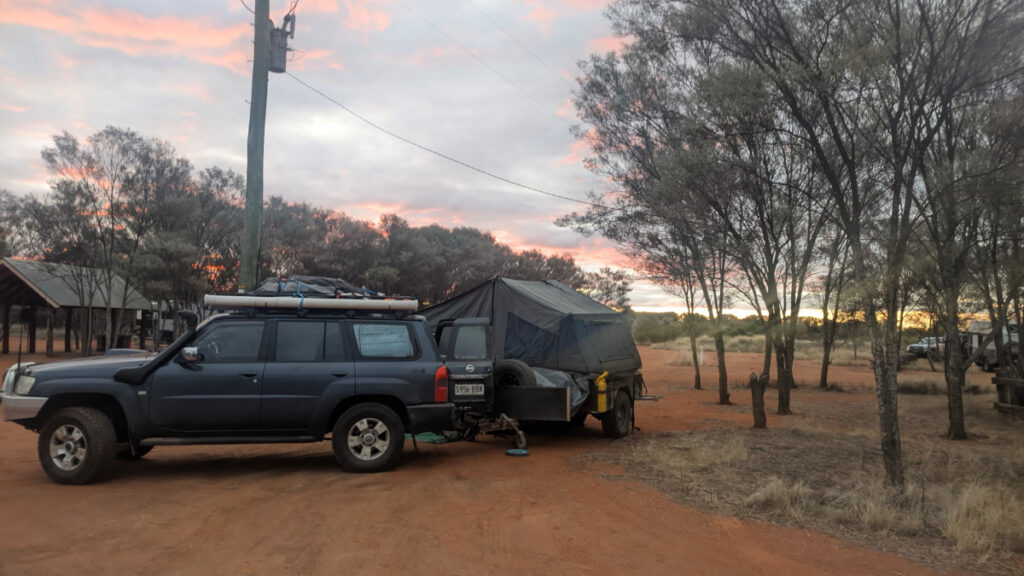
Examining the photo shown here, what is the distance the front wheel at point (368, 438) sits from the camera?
8.01m

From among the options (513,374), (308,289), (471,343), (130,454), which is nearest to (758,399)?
(513,374)

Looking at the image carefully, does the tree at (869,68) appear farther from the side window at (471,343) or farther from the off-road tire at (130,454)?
the off-road tire at (130,454)

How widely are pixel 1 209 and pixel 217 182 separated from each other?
1850 cm

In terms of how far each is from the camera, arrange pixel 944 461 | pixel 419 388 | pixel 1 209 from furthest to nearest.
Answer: pixel 1 209, pixel 944 461, pixel 419 388

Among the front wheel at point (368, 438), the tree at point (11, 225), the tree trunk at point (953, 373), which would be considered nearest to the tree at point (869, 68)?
the tree trunk at point (953, 373)

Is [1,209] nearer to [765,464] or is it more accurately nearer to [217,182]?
[217,182]

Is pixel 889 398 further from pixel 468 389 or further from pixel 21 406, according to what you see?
pixel 21 406

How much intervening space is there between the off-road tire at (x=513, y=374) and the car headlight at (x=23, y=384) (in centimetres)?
586

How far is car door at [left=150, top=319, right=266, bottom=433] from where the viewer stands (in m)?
7.62

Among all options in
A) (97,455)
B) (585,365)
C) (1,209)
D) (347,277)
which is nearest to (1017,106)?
(585,365)

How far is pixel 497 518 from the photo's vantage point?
20.4 feet

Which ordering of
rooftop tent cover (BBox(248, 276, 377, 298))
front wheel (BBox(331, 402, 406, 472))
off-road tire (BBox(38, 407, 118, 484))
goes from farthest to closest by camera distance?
rooftop tent cover (BBox(248, 276, 377, 298)) < front wheel (BBox(331, 402, 406, 472)) < off-road tire (BBox(38, 407, 118, 484))

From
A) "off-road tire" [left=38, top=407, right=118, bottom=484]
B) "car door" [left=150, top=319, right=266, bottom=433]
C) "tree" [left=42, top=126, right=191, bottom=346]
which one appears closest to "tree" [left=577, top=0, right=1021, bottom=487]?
"car door" [left=150, top=319, right=266, bottom=433]

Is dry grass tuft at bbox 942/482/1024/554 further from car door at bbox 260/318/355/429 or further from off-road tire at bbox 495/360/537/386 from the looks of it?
car door at bbox 260/318/355/429
